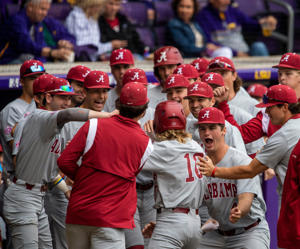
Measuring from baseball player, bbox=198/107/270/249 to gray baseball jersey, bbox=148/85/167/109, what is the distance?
1373mm

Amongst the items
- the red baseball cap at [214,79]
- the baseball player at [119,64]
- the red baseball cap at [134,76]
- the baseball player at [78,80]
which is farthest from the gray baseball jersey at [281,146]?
the baseball player at [78,80]

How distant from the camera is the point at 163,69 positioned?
259 inches

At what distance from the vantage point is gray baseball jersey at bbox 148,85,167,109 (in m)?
6.45

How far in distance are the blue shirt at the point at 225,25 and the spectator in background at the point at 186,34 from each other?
39 cm

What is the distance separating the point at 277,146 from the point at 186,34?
545 cm

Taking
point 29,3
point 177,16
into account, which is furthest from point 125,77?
point 177,16

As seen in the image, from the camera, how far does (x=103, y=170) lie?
439 centimetres

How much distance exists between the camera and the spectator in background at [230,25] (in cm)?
1050

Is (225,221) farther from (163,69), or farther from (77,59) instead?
(77,59)

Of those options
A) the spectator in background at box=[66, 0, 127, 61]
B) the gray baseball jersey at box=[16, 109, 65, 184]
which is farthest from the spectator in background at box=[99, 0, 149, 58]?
the gray baseball jersey at box=[16, 109, 65, 184]

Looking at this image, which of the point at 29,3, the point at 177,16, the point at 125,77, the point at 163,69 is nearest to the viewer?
the point at 125,77

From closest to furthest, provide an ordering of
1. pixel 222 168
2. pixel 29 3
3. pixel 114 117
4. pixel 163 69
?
pixel 114 117
pixel 222 168
pixel 163 69
pixel 29 3

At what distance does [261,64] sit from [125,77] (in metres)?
3.57

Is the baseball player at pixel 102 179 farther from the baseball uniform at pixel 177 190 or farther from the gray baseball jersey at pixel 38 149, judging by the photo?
the gray baseball jersey at pixel 38 149
